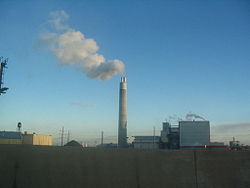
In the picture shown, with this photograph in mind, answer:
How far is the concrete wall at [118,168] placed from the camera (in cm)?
816

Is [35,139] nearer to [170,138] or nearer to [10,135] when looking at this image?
[10,135]

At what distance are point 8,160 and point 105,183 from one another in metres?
3.13

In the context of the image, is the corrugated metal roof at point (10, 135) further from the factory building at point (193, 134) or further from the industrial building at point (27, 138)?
the factory building at point (193, 134)

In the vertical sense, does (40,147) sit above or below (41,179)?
above

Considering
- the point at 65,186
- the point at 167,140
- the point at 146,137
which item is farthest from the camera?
the point at 146,137

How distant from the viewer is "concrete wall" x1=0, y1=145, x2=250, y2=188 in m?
8.16

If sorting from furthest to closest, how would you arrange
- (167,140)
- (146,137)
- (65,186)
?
(146,137) < (167,140) < (65,186)

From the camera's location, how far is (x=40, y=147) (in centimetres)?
852

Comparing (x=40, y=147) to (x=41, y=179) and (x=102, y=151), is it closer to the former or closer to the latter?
(x=41, y=179)

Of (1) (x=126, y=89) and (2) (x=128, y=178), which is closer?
(2) (x=128, y=178)

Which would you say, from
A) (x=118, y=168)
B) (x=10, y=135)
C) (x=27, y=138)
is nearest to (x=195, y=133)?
(x=27, y=138)

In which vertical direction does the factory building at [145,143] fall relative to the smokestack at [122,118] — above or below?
below

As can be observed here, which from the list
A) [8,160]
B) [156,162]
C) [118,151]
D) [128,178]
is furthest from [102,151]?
[8,160]

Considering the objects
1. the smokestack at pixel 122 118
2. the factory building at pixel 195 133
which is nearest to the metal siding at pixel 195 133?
the factory building at pixel 195 133
